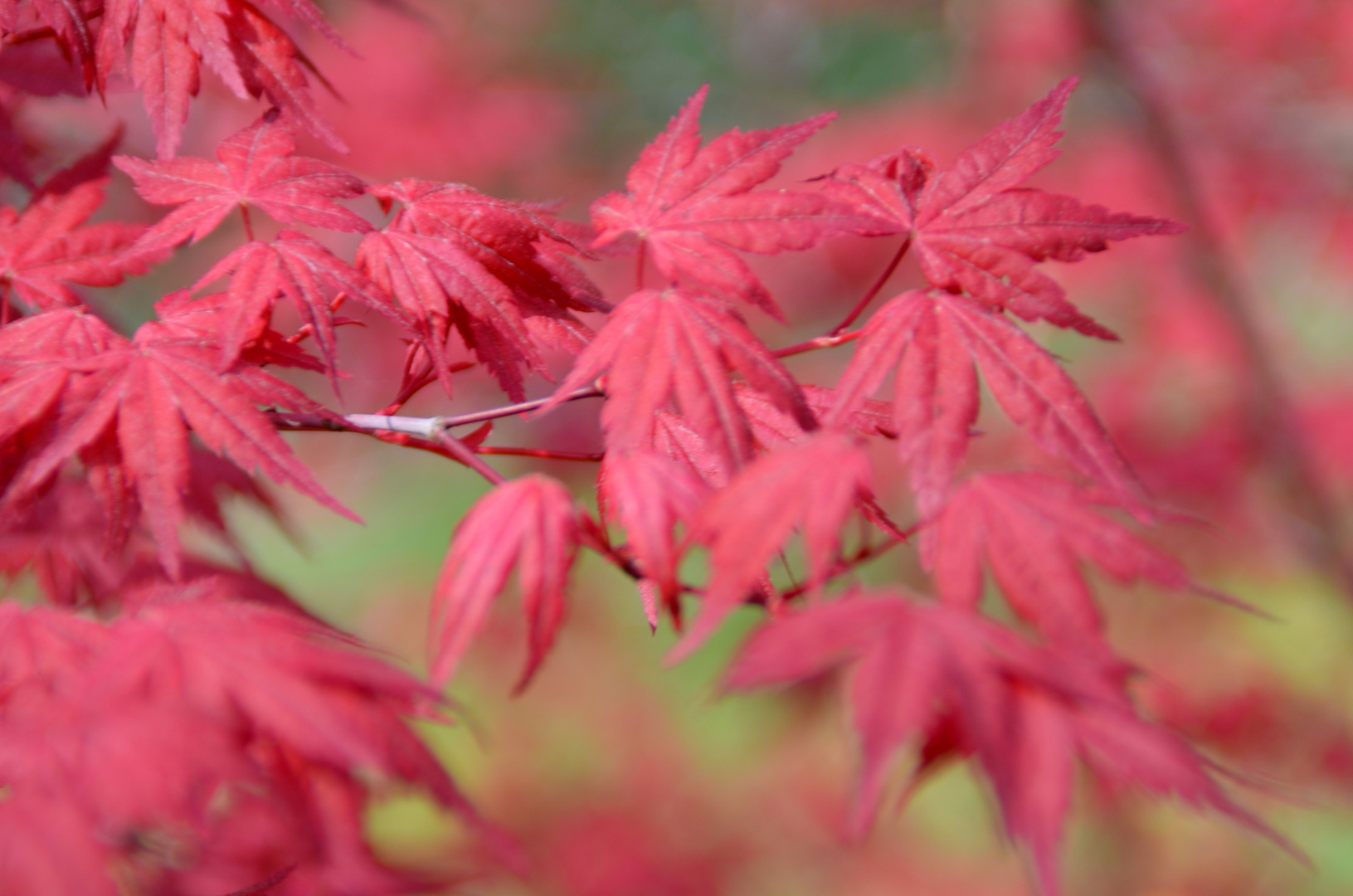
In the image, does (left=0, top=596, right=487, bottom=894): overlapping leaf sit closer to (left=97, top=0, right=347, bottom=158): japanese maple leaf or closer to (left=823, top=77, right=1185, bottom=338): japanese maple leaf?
(left=97, top=0, right=347, bottom=158): japanese maple leaf

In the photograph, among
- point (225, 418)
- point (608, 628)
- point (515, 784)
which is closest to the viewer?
point (225, 418)

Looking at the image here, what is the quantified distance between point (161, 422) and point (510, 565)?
1.46ft

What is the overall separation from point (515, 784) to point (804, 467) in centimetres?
545

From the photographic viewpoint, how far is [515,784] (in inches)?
222

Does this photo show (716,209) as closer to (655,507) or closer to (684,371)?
(684,371)

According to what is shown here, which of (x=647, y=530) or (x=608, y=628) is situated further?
(x=608, y=628)

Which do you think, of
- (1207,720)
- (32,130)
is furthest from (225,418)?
(1207,720)

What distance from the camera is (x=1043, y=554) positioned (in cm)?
82

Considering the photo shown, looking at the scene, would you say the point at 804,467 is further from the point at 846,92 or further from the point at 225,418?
the point at 846,92

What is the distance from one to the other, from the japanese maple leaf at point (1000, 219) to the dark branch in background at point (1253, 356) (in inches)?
101

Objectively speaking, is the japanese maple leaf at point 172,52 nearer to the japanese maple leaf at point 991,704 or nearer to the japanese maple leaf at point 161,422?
the japanese maple leaf at point 161,422

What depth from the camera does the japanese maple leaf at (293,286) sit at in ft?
Result: 3.16

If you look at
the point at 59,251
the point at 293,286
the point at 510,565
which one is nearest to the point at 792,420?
the point at 510,565

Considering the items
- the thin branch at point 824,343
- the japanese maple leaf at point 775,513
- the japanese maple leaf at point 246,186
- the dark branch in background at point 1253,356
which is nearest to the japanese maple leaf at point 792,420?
the thin branch at point 824,343
